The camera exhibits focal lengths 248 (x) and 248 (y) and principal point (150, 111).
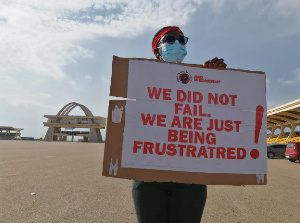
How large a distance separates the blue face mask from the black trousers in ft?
3.67

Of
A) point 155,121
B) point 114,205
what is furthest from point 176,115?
point 114,205

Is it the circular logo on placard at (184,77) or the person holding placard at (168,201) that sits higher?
the circular logo on placard at (184,77)

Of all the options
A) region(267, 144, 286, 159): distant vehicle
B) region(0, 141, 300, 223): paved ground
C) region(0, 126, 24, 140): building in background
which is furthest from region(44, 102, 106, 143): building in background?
region(0, 141, 300, 223): paved ground

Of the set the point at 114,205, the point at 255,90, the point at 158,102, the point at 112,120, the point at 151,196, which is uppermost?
the point at 255,90

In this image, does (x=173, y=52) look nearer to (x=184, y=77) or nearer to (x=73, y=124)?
(x=184, y=77)

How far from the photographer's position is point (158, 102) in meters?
2.06

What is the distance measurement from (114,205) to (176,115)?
3.06 metres

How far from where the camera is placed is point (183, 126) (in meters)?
2.04

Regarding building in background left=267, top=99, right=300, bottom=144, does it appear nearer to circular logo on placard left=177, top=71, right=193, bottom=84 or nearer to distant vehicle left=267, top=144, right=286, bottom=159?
distant vehicle left=267, top=144, right=286, bottom=159

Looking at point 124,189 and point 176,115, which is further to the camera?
point 124,189

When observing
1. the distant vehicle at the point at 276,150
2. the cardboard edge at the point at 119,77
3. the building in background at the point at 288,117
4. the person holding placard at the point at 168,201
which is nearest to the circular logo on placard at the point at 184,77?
the cardboard edge at the point at 119,77

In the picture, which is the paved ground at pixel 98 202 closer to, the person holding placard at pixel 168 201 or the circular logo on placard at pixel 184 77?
the person holding placard at pixel 168 201

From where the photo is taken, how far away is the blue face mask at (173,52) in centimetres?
228

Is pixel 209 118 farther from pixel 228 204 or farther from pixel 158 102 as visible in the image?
pixel 228 204
